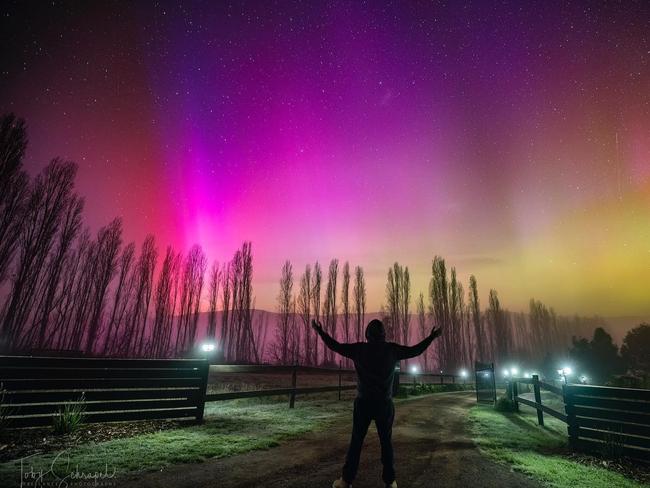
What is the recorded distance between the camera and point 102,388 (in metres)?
6.26

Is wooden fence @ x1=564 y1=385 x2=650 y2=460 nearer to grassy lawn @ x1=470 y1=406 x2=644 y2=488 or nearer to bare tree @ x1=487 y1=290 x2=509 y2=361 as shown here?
grassy lawn @ x1=470 y1=406 x2=644 y2=488

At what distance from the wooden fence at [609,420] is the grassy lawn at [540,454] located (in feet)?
1.92

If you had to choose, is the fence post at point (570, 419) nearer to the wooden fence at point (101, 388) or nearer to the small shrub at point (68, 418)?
the wooden fence at point (101, 388)

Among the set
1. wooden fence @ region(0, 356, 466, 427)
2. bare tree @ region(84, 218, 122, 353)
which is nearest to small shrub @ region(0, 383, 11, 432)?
wooden fence @ region(0, 356, 466, 427)

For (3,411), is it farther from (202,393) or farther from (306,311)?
(306,311)

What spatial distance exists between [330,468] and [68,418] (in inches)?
185

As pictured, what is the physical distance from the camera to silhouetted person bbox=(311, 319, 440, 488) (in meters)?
3.44

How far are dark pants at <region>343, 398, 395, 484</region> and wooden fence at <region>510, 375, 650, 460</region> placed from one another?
18.5ft

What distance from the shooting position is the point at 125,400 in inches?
254

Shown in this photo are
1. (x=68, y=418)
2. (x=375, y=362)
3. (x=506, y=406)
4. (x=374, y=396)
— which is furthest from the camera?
(x=506, y=406)

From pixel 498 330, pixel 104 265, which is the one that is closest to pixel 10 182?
pixel 104 265

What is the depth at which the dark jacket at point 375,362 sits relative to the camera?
3.62 meters

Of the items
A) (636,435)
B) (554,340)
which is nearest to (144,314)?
(636,435)

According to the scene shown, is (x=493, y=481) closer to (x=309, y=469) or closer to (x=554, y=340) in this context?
(x=309, y=469)
